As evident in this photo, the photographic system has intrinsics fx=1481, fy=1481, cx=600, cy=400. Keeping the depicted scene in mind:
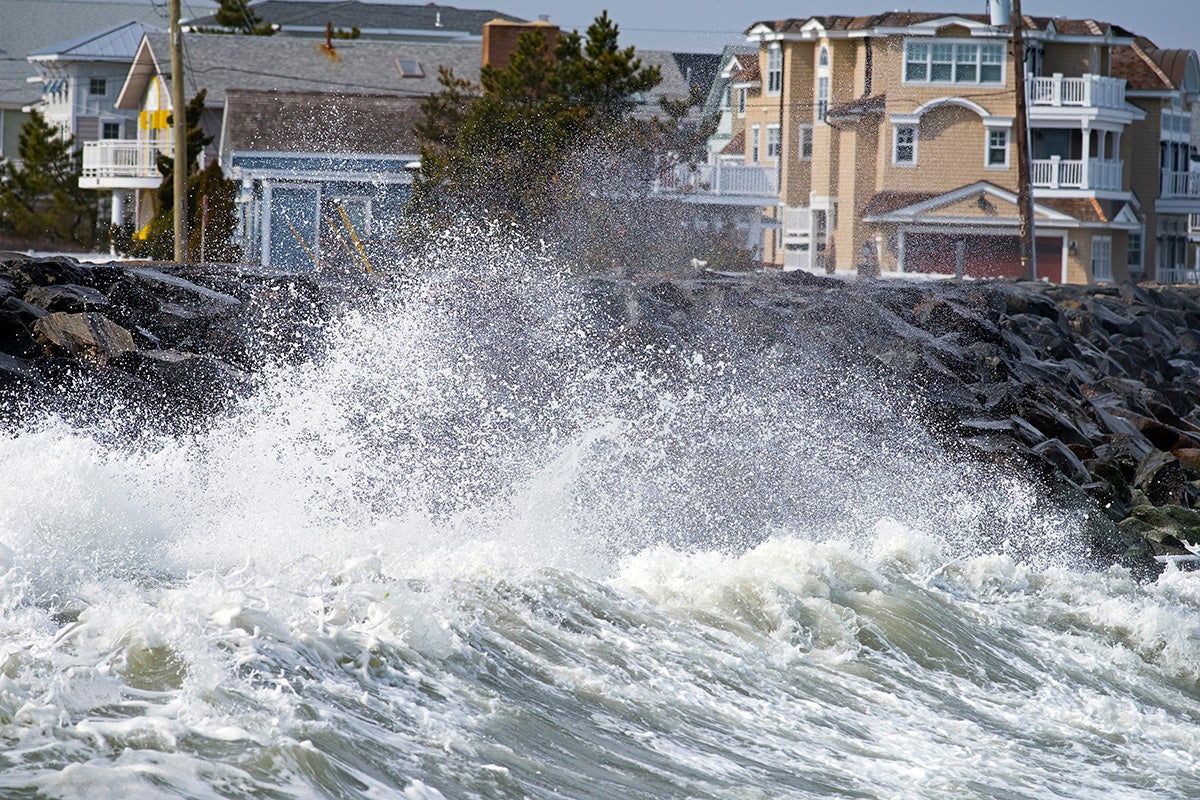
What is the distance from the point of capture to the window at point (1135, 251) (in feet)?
150

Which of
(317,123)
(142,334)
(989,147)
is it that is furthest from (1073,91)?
(142,334)

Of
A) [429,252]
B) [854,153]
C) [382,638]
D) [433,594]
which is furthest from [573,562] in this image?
[854,153]

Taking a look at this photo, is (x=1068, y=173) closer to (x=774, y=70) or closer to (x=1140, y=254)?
(x=1140, y=254)

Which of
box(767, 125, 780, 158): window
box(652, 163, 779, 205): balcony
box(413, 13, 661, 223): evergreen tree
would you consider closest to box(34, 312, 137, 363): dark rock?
box(413, 13, 661, 223): evergreen tree

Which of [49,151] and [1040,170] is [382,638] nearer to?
[1040,170]

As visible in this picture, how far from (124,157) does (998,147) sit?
24.3m

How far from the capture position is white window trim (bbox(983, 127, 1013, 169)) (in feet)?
139

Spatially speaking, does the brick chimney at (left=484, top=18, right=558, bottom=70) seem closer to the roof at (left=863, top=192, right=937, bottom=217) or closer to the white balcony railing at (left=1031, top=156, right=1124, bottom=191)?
the roof at (left=863, top=192, right=937, bottom=217)

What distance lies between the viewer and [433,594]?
801 cm

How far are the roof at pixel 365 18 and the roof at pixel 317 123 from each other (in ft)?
81.3

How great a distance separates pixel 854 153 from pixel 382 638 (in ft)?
122

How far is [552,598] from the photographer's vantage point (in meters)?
8.65

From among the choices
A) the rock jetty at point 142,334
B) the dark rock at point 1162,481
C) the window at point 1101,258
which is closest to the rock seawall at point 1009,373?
the dark rock at point 1162,481

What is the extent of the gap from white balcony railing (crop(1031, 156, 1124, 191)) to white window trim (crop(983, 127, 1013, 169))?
2.96 feet
